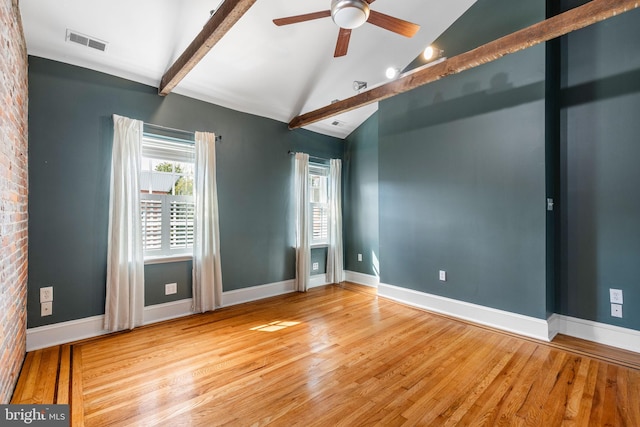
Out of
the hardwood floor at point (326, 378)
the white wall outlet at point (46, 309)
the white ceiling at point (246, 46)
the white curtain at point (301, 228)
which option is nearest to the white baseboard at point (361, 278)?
the white curtain at point (301, 228)

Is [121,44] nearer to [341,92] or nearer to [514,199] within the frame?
[341,92]

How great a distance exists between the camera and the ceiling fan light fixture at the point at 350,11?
201cm

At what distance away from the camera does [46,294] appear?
2754mm

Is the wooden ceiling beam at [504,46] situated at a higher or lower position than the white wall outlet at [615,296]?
higher

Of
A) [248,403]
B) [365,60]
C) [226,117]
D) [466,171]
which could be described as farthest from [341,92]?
[248,403]

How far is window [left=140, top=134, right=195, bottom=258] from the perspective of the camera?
11.3ft

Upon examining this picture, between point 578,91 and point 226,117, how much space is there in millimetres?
4079

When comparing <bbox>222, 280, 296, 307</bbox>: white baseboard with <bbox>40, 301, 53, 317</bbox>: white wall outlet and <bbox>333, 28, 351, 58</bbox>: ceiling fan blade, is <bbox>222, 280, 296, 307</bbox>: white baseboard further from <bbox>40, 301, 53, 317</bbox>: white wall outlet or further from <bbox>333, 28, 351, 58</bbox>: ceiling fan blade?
<bbox>333, 28, 351, 58</bbox>: ceiling fan blade

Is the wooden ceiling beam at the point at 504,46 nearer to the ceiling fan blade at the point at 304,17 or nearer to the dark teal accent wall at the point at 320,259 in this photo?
the ceiling fan blade at the point at 304,17

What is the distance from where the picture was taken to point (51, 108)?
9.16 ft

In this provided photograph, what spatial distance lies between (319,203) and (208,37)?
131 inches

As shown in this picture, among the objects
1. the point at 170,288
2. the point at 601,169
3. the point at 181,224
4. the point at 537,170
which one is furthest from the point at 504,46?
the point at 170,288

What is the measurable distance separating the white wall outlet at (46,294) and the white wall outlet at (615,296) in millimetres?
5362

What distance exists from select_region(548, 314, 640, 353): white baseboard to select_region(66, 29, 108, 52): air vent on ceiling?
17.0 feet
